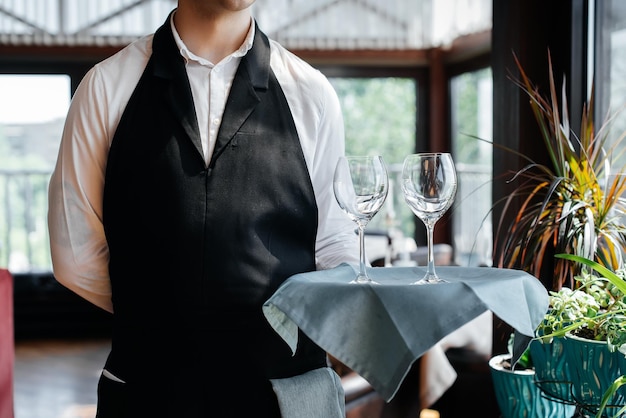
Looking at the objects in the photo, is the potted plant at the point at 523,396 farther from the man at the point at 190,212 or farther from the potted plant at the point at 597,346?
the man at the point at 190,212

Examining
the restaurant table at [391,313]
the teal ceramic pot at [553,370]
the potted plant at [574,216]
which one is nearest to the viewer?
the restaurant table at [391,313]

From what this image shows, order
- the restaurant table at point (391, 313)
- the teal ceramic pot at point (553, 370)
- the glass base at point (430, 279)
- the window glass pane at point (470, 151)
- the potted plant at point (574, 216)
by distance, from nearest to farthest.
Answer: the restaurant table at point (391, 313) < the glass base at point (430, 279) < the teal ceramic pot at point (553, 370) < the potted plant at point (574, 216) < the window glass pane at point (470, 151)

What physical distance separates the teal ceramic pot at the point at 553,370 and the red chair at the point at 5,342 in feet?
5.65

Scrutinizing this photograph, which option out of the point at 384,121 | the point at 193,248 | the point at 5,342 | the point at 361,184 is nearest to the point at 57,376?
the point at 5,342

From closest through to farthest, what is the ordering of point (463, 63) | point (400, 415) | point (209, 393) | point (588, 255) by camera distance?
point (209, 393)
point (588, 255)
point (400, 415)
point (463, 63)

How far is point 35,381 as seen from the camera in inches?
189

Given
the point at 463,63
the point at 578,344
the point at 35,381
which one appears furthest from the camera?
the point at 463,63

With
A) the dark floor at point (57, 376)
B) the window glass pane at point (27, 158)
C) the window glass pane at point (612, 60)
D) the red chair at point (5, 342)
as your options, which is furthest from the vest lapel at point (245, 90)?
the window glass pane at point (27, 158)

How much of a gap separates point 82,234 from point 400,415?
2.07 m

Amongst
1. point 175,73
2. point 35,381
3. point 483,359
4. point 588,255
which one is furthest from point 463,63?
point 175,73

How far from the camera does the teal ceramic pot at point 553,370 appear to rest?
1671 mm

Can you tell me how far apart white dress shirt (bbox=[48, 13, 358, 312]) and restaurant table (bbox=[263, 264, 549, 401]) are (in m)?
0.41

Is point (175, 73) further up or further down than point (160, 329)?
further up

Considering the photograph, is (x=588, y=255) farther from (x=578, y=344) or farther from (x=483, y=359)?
(x=483, y=359)
